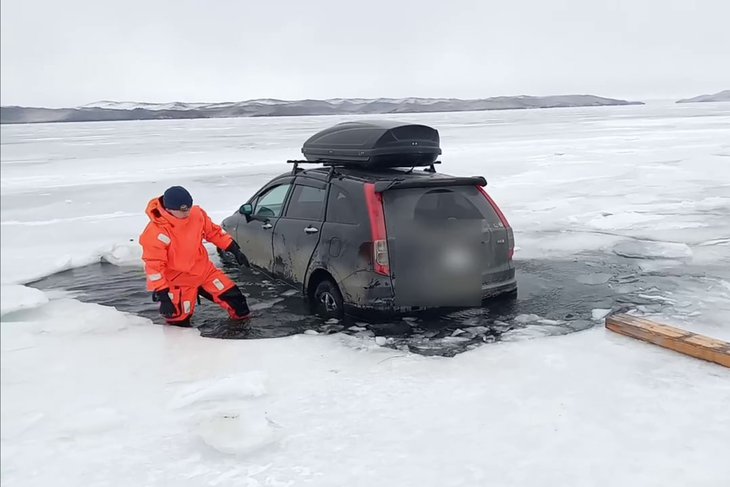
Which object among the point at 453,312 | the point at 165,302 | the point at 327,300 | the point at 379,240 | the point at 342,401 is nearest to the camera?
the point at 342,401

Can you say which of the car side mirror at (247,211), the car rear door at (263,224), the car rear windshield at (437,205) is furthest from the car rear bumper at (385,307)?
the car side mirror at (247,211)

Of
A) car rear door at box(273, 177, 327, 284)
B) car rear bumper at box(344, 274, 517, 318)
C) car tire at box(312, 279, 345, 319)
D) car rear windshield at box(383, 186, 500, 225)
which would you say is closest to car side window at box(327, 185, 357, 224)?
car rear door at box(273, 177, 327, 284)

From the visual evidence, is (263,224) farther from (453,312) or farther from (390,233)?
(453,312)

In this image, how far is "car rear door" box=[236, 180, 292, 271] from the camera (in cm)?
777

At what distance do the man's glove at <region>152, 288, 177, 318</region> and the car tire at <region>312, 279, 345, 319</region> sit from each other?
1469 mm

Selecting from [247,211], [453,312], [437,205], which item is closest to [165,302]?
[247,211]

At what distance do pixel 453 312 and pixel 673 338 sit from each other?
2169mm

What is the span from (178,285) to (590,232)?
7547mm

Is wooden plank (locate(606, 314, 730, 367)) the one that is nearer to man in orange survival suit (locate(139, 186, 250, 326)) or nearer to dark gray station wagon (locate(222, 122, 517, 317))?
dark gray station wagon (locate(222, 122, 517, 317))

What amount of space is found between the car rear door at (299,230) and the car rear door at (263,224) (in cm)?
16

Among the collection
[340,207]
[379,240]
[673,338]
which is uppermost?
[340,207]

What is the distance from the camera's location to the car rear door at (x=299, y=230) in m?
6.89

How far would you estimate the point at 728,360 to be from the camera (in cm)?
505

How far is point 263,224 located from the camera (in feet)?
26.1
